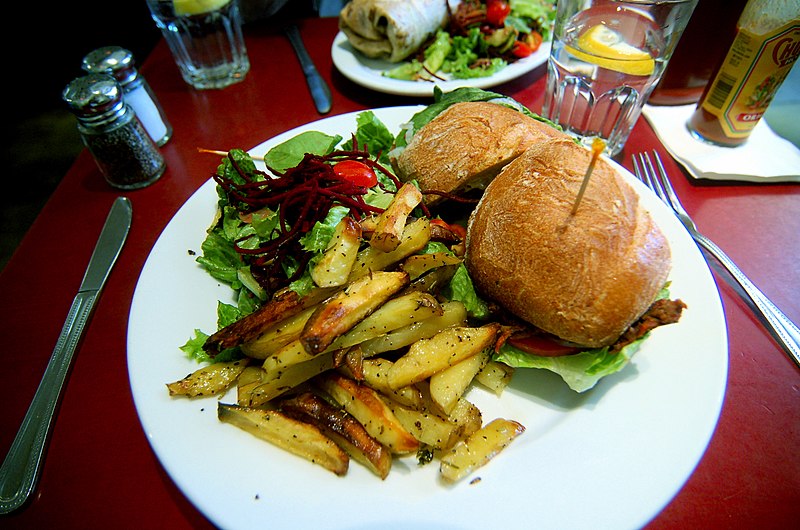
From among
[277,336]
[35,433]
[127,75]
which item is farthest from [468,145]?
[127,75]

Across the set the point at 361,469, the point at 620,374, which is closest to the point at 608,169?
the point at 620,374

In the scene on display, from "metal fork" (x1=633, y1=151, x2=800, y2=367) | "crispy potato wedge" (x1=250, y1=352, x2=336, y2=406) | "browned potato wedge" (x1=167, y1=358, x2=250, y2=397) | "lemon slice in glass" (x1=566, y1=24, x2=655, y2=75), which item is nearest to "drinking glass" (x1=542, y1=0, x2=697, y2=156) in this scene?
"lemon slice in glass" (x1=566, y1=24, x2=655, y2=75)

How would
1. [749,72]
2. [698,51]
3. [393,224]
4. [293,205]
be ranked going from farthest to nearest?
[698,51] < [749,72] < [293,205] < [393,224]

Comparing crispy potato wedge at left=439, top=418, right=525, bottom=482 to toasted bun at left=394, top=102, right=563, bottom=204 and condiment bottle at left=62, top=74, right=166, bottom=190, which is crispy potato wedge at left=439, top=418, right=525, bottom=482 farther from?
condiment bottle at left=62, top=74, right=166, bottom=190

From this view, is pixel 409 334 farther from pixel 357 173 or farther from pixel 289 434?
pixel 357 173

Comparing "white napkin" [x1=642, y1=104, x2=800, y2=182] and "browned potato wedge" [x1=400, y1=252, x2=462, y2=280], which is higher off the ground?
"browned potato wedge" [x1=400, y1=252, x2=462, y2=280]

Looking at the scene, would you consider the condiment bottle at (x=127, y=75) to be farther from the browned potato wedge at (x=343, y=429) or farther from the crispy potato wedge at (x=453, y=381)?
the crispy potato wedge at (x=453, y=381)

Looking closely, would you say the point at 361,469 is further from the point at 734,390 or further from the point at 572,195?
the point at 734,390
